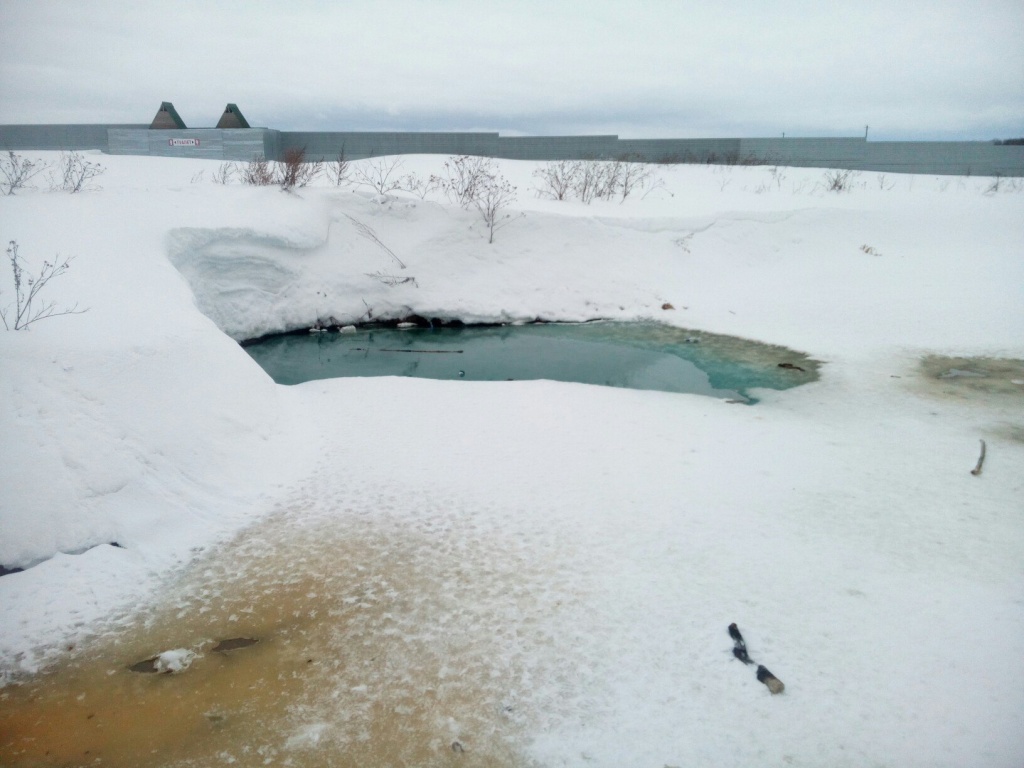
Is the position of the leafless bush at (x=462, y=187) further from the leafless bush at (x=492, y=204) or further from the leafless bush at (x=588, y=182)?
the leafless bush at (x=588, y=182)

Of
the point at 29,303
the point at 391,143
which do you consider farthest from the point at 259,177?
the point at 391,143

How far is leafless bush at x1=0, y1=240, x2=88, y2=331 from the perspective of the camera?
4703mm

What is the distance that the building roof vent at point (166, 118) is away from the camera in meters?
20.9

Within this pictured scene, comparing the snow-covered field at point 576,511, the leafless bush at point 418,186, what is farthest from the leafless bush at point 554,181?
the snow-covered field at point 576,511

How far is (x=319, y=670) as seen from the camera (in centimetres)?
302

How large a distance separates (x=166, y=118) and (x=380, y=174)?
1236 centimetres

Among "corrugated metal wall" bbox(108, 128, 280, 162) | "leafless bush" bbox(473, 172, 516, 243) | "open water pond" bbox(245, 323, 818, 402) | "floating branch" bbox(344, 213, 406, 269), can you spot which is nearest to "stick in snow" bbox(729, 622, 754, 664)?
"open water pond" bbox(245, 323, 818, 402)

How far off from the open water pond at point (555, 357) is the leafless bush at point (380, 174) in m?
3.72

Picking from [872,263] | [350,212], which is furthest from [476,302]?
[872,263]

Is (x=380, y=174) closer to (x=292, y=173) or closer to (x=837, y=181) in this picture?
(x=292, y=173)

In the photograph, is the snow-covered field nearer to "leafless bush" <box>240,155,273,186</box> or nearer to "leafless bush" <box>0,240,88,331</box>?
"leafless bush" <box>0,240,88,331</box>

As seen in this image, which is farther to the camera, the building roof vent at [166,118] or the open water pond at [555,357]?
the building roof vent at [166,118]

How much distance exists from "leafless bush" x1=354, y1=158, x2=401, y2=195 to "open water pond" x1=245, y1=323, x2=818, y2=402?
12.2ft

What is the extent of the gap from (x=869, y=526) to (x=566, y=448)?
7.65 feet
